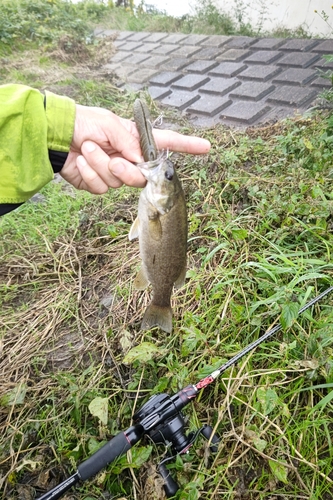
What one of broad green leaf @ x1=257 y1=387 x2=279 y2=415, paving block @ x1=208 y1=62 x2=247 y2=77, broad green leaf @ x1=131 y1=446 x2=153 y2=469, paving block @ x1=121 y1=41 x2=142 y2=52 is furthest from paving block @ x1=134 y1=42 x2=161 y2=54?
broad green leaf @ x1=131 y1=446 x2=153 y2=469

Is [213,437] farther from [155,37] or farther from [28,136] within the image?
[155,37]

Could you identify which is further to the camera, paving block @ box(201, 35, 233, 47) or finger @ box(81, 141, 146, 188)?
paving block @ box(201, 35, 233, 47)

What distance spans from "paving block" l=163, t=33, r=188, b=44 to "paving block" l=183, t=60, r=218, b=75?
4.75 feet

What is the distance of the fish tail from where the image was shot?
1.92 meters

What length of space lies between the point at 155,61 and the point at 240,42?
133 centimetres

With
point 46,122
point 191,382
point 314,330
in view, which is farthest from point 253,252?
point 46,122

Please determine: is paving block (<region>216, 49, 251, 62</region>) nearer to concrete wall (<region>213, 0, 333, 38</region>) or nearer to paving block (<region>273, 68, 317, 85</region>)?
paving block (<region>273, 68, 317, 85</region>)

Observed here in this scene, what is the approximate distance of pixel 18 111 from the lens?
1767 millimetres

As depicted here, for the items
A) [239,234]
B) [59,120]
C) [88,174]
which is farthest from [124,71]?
[88,174]

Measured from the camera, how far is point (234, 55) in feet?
18.3

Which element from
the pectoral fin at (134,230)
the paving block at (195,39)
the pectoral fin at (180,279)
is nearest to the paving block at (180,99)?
the paving block at (195,39)

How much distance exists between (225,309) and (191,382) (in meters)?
0.46

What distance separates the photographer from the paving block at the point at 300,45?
5.13m

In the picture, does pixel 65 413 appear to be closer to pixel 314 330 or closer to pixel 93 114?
pixel 314 330
